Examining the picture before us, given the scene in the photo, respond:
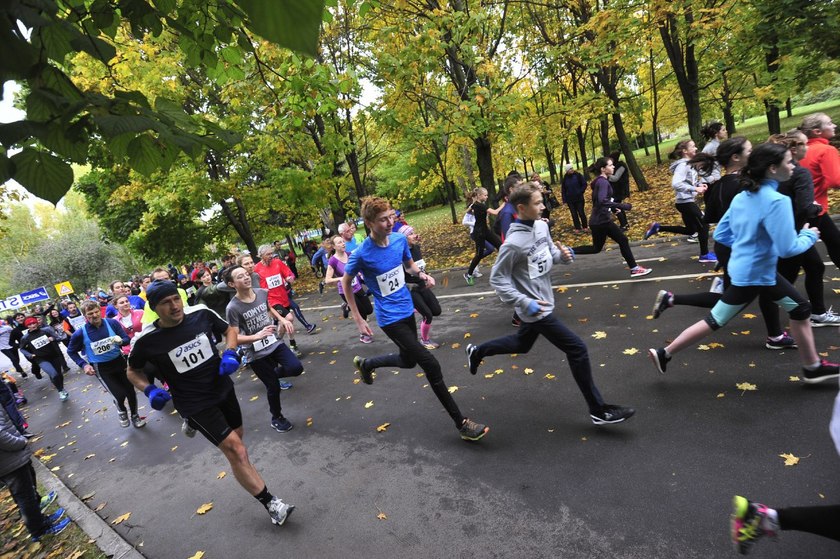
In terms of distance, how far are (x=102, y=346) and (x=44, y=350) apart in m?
5.93

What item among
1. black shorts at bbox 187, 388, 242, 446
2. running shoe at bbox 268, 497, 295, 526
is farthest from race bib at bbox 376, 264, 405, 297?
running shoe at bbox 268, 497, 295, 526

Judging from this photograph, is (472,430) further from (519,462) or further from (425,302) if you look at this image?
(425,302)

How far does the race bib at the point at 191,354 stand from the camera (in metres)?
3.53

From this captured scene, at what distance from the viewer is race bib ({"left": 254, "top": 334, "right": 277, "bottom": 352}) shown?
16.8 ft

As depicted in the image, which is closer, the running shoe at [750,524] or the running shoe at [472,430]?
the running shoe at [750,524]

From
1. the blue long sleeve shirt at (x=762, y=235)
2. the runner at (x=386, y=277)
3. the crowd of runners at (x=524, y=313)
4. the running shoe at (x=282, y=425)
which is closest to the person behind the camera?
the blue long sleeve shirt at (x=762, y=235)

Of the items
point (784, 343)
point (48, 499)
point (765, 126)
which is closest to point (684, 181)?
point (784, 343)

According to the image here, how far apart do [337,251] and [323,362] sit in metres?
2.06

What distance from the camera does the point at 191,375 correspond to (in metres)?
3.57

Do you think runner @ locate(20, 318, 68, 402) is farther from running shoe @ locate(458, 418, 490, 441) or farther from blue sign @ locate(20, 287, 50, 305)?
blue sign @ locate(20, 287, 50, 305)

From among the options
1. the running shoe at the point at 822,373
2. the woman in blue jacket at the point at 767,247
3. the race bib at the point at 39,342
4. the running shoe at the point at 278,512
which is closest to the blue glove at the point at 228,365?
the running shoe at the point at 278,512

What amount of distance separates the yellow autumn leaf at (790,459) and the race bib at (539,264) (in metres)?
2.15

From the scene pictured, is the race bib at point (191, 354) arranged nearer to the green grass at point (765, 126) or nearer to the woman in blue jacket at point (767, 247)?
the woman in blue jacket at point (767, 247)

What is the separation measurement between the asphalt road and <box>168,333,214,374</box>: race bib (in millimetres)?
1554
